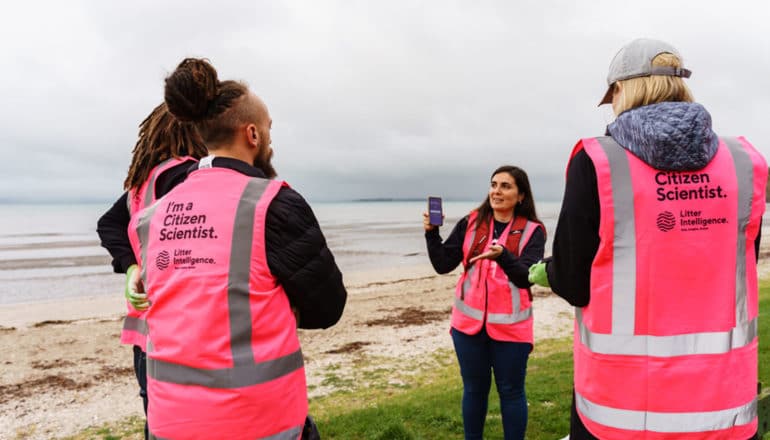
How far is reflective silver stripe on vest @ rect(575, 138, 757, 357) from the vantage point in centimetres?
198

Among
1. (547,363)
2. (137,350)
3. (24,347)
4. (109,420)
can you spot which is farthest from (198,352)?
(24,347)

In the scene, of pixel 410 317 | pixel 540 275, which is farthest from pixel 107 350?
pixel 540 275

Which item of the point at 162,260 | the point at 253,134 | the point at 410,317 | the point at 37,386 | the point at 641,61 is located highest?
the point at 641,61

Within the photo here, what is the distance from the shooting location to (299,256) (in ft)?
6.87

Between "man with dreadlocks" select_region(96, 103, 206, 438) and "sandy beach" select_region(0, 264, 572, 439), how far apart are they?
4938mm

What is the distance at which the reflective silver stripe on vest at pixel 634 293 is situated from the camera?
6.48 feet

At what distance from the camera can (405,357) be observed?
10.3 metres

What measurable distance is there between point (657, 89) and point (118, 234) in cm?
303

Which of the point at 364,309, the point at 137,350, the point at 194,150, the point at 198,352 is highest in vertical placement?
the point at 194,150

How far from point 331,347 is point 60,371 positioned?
201 inches

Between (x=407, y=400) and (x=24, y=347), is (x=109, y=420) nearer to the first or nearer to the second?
(x=407, y=400)

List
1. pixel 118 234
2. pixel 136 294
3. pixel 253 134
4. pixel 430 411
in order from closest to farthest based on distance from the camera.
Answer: pixel 253 134, pixel 136 294, pixel 118 234, pixel 430 411

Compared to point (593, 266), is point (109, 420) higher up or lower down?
lower down

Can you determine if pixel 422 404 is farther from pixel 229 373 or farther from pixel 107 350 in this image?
pixel 107 350
